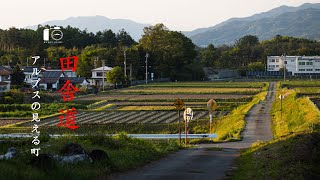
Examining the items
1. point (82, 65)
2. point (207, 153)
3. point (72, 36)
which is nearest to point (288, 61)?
→ point (72, 36)

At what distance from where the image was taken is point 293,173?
9.09 meters

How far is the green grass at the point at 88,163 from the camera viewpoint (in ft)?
25.6

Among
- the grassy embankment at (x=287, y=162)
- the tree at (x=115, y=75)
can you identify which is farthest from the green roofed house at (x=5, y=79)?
the grassy embankment at (x=287, y=162)

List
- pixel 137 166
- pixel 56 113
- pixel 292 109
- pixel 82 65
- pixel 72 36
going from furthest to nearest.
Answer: pixel 72 36
pixel 82 65
pixel 56 113
pixel 292 109
pixel 137 166

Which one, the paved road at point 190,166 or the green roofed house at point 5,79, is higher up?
the green roofed house at point 5,79

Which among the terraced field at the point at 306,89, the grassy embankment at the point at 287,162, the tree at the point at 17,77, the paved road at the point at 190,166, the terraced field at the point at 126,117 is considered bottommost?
the terraced field at the point at 126,117

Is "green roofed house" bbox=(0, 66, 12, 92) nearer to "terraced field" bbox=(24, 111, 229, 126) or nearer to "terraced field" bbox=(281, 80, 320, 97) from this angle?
"terraced field" bbox=(24, 111, 229, 126)

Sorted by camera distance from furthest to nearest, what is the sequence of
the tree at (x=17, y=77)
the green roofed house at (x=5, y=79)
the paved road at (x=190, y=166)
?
1. the tree at (x=17, y=77)
2. the green roofed house at (x=5, y=79)
3. the paved road at (x=190, y=166)

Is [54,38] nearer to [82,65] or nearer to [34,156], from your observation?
[34,156]

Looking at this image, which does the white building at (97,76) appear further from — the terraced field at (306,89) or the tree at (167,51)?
the terraced field at (306,89)

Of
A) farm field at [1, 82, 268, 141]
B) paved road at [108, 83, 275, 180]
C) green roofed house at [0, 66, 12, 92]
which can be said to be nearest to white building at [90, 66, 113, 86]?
green roofed house at [0, 66, 12, 92]

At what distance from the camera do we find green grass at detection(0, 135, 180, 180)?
307 inches

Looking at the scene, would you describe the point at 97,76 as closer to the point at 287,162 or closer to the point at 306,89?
the point at 306,89

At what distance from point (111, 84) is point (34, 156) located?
62544mm
